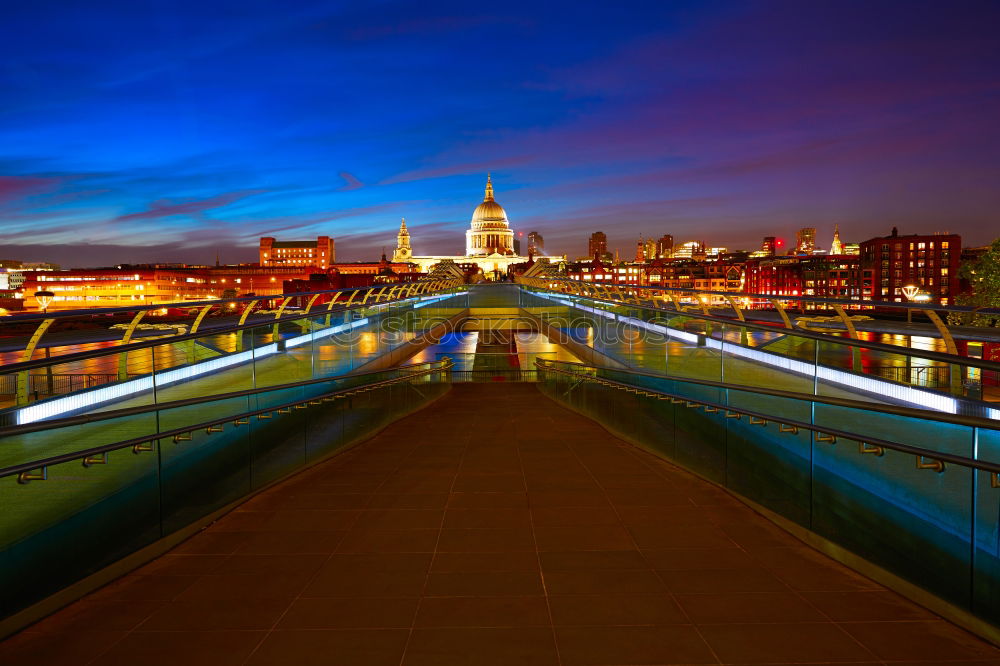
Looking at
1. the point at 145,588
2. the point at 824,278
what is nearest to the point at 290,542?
the point at 145,588

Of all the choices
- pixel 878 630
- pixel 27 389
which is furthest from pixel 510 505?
pixel 27 389

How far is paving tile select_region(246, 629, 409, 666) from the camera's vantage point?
10.4 feet

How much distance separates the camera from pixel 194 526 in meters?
5.11

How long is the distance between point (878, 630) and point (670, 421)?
4.27 m

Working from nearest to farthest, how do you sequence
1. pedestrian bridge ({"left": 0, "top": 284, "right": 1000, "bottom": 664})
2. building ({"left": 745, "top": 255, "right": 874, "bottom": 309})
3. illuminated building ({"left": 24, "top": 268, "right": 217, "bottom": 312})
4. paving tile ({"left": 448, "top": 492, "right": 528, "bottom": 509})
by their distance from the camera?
1. pedestrian bridge ({"left": 0, "top": 284, "right": 1000, "bottom": 664})
2. paving tile ({"left": 448, "top": 492, "right": 528, "bottom": 509})
3. illuminated building ({"left": 24, "top": 268, "right": 217, "bottom": 312})
4. building ({"left": 745, "top": 255, "right": 874, "bottom": 309})

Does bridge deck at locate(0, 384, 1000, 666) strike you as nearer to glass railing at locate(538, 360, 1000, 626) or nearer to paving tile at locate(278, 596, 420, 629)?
paving tile at locate(278, 596, 420, 629)

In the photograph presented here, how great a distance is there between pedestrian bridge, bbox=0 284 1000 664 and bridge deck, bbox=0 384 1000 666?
18mm

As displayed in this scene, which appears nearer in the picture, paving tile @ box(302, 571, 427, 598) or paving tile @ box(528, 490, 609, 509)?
paving tile @ box(302, 571, 427, 598)

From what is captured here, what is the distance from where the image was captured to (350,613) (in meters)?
3.67

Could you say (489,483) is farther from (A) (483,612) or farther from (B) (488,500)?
(A) (483,612)

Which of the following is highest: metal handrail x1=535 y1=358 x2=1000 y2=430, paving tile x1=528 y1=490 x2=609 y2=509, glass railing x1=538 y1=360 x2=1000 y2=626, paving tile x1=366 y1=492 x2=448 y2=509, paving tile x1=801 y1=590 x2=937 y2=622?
metal handrail x1=535 y1=358 x2=1000 y2=430

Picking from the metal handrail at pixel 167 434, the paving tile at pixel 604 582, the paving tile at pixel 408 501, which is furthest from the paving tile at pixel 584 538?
the metal handrail at pixel 167 434

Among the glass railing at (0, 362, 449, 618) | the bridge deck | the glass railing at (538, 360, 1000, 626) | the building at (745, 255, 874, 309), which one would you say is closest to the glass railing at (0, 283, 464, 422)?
the glass railing at (0, 362, 449, 618)

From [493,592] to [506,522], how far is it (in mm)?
1298
